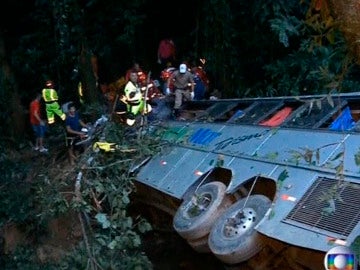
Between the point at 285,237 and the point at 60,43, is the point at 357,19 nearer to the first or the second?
the point at 285,237

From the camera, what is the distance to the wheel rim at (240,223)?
214 inches

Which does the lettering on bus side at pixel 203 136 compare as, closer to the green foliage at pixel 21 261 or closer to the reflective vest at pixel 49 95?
the green foliage at pixel 21 261

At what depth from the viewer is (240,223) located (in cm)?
555

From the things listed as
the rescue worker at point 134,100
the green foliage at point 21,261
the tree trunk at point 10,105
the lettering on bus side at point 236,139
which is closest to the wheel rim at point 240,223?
the lettering on bus side at point 236,139

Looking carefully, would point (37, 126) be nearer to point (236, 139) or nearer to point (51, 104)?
point (51, 104)

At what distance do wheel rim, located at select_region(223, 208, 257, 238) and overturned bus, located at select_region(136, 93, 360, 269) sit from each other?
12 mm

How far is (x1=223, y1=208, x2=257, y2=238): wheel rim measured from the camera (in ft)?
17.8

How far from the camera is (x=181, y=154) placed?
7641 mm

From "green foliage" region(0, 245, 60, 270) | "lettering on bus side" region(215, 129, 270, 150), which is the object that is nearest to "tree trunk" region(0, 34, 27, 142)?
"green foliage" region(0, 245, 60, 270)

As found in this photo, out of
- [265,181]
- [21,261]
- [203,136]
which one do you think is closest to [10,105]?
[203,136]

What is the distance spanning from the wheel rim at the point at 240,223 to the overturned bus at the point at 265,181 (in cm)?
1

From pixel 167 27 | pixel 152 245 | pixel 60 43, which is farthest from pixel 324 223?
pixel 167 27

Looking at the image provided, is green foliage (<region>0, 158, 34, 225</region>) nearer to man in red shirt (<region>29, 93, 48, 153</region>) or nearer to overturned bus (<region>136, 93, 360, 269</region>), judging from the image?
overturned bus (<region>136, 93, 360, 269</region>)

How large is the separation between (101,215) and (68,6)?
24.8ft
